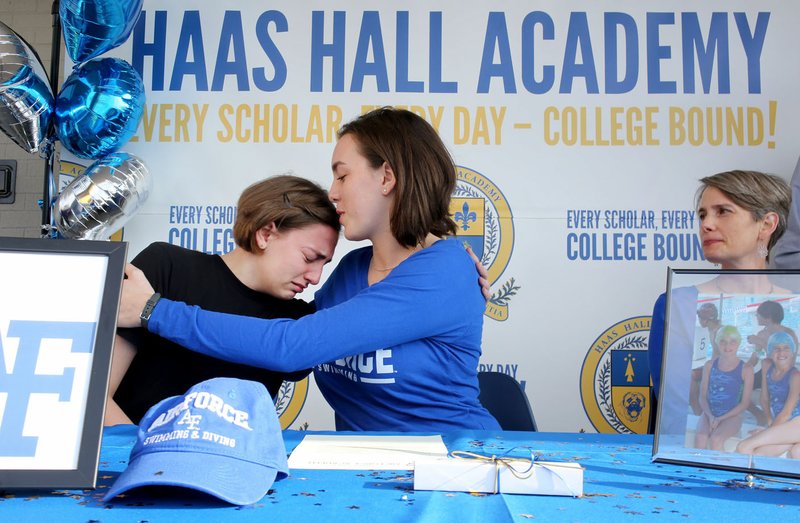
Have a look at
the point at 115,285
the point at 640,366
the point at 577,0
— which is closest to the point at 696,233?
the point at 640,366

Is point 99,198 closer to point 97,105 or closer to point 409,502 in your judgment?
point 97,105

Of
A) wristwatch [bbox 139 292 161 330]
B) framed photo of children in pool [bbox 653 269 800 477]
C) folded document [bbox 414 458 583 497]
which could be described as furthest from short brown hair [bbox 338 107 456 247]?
folded document [bbox 414 458 583 497]

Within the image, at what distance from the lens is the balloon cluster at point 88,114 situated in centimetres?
255

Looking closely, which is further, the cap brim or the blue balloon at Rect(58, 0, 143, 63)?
the blue balloon at Rect(58, 0, 143, 63)

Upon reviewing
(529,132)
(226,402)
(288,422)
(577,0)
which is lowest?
(288,422)

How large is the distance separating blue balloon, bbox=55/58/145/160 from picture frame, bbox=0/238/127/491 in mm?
1968

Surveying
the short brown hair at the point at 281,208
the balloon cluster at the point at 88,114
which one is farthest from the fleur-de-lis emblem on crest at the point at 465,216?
the short brown hair at the point at 281,208

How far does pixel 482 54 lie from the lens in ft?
10.00

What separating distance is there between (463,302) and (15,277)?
2.91 feet

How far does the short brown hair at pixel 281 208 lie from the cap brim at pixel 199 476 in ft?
2.93

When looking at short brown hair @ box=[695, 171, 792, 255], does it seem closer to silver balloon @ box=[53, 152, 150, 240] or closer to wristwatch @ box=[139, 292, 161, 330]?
wristwatch @ box=[139, 292, 161, 330]

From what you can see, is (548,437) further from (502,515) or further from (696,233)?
(696,233)

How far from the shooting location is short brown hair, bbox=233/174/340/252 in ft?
5.31

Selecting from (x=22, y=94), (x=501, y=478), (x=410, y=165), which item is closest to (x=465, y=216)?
(x=410, y=165)
